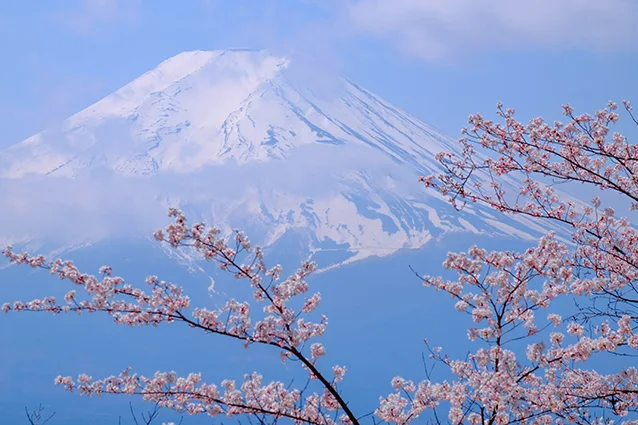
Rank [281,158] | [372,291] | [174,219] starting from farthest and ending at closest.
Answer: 1. [281,158]
2. [372,291]
3. [174,219]

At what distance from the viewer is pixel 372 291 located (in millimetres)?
48125

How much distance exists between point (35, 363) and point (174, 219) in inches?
1813

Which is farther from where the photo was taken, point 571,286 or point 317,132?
point 317,132

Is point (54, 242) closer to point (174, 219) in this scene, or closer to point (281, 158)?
point (281, 158)

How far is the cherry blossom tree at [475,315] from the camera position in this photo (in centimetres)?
227

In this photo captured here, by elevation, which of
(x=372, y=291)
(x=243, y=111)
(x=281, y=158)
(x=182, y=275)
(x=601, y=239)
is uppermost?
(x=243, y=111)

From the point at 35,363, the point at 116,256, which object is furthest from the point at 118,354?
the point at 116,256

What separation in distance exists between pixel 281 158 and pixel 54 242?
21.6 metres

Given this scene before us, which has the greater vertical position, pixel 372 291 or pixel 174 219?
pixel 372 291

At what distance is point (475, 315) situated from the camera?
258 cm

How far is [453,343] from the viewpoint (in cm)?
4438

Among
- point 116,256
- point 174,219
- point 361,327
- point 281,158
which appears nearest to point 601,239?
point 174,219

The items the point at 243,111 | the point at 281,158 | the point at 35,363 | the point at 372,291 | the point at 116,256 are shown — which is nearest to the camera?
the point at 35,363

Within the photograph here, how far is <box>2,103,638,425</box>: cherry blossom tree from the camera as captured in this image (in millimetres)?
2268
